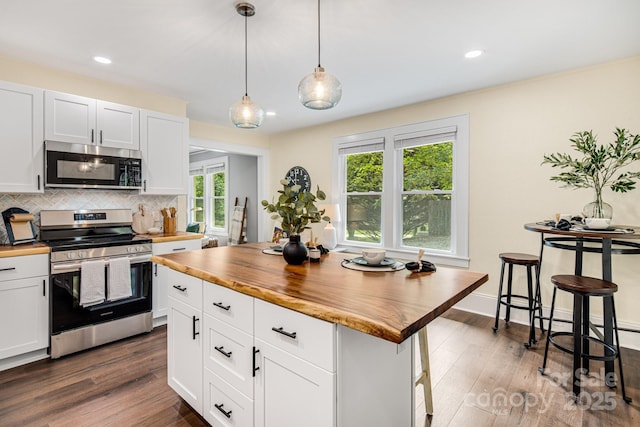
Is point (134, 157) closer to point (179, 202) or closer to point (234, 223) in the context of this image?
point (179, 202)

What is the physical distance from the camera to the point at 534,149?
3.20 m

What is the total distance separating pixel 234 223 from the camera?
6.61 meters

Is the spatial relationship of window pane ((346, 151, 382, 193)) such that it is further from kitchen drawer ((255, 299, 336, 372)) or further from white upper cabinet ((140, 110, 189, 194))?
kitchen drawer ((255, 299, 336, 372))

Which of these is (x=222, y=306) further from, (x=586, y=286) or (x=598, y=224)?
(x=598, y=224)

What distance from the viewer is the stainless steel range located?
2.60m

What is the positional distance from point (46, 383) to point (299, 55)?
315 cm

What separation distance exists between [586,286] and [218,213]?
6.75 m

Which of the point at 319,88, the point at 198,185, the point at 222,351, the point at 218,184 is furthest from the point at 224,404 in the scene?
the point at 198,185

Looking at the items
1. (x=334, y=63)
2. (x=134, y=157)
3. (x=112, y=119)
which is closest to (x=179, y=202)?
(x=134, y=157)

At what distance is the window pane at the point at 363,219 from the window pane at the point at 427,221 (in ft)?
1.37

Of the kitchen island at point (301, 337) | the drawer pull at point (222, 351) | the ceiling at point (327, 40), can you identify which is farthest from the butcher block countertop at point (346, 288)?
the ceiling at point (327, 40)

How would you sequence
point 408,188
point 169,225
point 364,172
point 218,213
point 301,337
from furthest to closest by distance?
point 218,213 < point 364,172 < point 408,188 < point 169,225 < point 301,337

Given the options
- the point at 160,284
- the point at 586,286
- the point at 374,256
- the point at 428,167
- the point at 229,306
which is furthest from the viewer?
the point at 428,167

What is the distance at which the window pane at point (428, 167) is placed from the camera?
12.6ft
